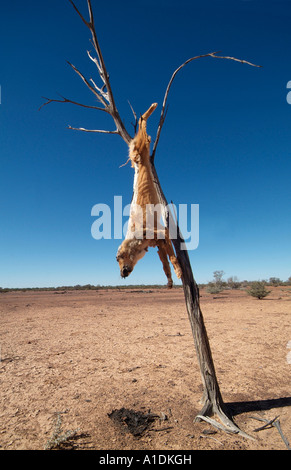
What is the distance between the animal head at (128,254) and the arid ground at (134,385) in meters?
2.99

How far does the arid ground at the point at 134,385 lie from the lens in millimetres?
4613

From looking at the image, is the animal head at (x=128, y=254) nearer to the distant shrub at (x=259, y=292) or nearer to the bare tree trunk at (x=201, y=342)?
the bare tree trunk at (x=201, y=342)

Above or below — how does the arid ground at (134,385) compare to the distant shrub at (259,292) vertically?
below

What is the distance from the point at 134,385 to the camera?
22.7 feet

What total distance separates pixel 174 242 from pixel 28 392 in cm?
551

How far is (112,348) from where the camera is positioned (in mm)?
Result: 10281

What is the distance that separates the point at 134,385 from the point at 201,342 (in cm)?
306

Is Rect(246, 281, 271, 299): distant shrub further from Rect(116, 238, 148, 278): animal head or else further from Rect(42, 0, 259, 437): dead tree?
Rect(116, 238, 148, 278): animal head

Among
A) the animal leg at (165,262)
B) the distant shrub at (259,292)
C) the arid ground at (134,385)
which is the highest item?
the animal leg at (165,262)

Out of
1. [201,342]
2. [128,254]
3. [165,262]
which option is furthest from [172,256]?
[201,342]

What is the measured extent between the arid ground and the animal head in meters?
2.99

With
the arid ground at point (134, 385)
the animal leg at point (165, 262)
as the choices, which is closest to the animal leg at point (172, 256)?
the animal leg at point (165, 262)
